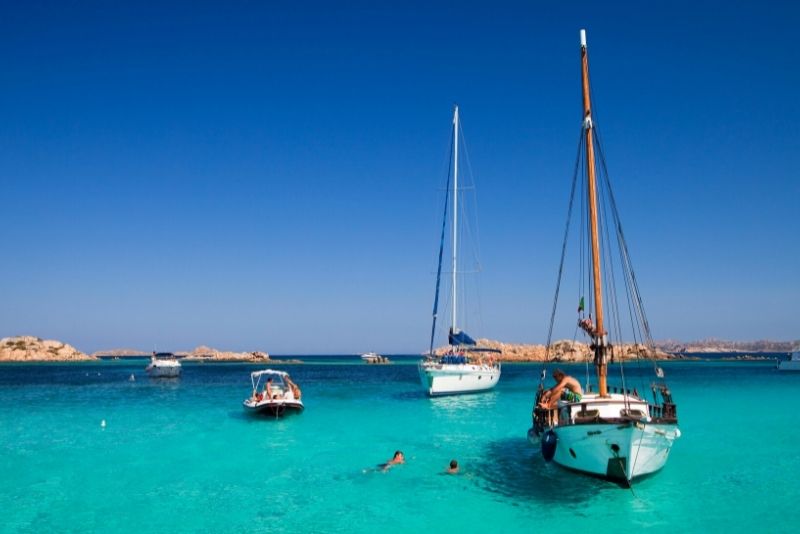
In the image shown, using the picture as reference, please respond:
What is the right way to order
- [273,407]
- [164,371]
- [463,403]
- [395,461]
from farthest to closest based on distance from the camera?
[164,371] < [463,403] < [273,407] < [395,461]

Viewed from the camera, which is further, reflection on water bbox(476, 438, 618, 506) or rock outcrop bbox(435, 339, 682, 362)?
rock outcrop bbox(435, 339, 682, 362)

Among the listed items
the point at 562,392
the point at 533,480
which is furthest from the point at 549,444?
the point at 562,392

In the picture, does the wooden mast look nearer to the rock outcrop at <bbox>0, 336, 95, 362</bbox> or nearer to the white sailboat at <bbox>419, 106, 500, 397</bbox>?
the white sailboat at <bbox>419, 106, 500, 397</bbox>

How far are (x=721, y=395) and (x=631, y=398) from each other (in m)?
42.9

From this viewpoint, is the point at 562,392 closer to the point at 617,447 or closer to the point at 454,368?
the point at 617,447

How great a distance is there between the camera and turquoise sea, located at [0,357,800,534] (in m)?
16.7

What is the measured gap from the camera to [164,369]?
89938mm

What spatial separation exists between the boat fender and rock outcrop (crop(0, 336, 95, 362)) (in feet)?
642

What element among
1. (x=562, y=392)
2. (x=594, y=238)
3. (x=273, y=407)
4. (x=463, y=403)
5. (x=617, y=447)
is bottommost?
(x=463, y=403)

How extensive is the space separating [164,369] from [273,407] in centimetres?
6005

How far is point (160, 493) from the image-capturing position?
66.3 feet

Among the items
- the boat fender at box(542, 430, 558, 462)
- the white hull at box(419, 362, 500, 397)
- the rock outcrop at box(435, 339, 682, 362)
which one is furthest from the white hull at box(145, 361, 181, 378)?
the boat fender at box(542, 430, 558, 462)

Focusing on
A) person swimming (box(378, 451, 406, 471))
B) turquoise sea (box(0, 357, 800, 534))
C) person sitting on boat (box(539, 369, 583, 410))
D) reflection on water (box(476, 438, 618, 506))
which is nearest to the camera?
turquoise sea (box(0, 357, 800, 534))

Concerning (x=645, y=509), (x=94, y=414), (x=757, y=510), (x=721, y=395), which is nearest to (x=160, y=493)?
(x=645, y=509)
